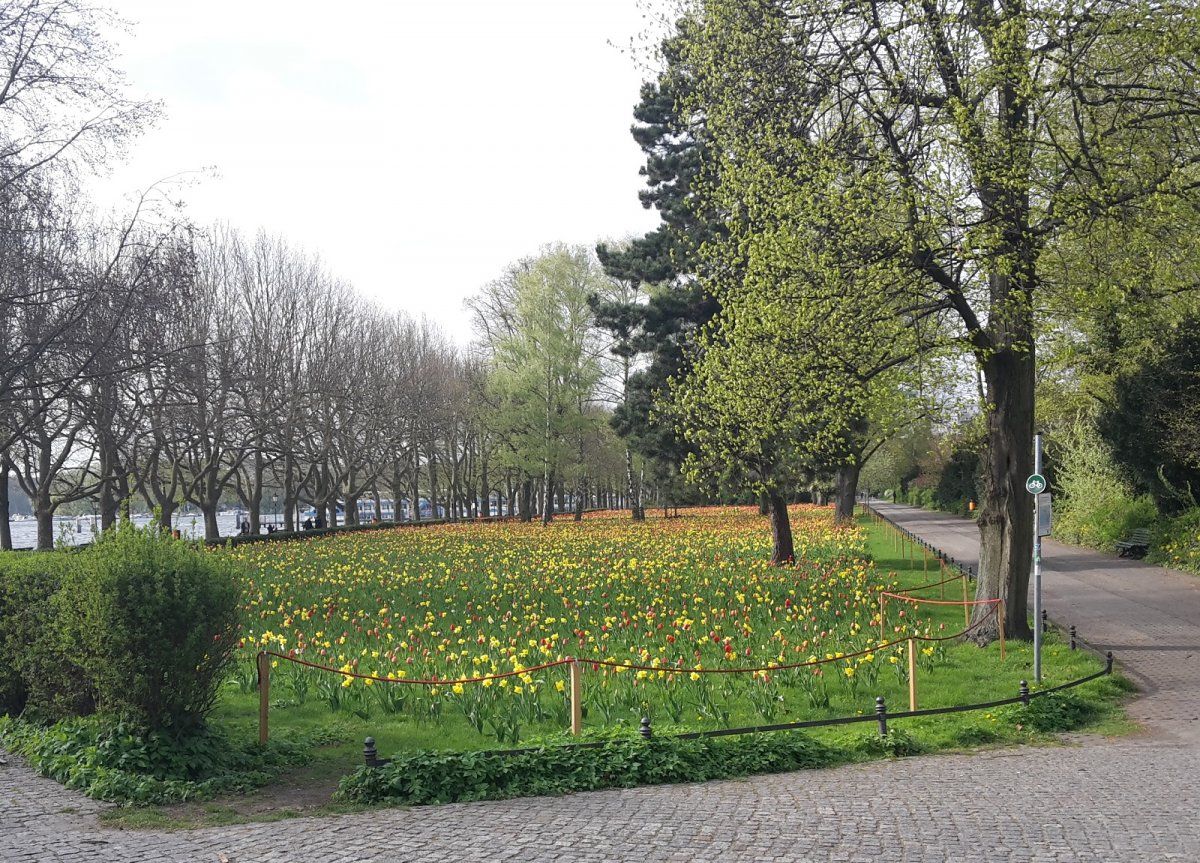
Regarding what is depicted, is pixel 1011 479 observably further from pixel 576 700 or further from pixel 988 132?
pixel 576 700

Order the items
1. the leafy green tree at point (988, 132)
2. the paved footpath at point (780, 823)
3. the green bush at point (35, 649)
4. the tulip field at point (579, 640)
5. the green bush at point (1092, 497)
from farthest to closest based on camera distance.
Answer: the green bush at point (1092, 497)
the leafy green tree at point (988, 132)
the tulip field at point (579, 640)
the green bush at point (35, 649)
the paved footpath at point (780, 823)

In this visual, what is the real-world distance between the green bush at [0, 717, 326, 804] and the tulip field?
1.40 m

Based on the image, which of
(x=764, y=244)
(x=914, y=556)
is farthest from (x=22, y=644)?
(x=914, y=556)

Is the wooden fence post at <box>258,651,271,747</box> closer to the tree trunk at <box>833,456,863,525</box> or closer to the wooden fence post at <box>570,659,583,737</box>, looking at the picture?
the wooden fence post at <box>570,659,583,737</box>

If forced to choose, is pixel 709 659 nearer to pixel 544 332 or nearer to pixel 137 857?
pixel 137 857

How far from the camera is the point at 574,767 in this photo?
8125 millimetres

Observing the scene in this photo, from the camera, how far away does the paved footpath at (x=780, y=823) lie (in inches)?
241

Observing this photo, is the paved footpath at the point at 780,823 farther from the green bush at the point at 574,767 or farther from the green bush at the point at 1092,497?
the green bush at the point at 1092,497

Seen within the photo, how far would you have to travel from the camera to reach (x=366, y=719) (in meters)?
10.2

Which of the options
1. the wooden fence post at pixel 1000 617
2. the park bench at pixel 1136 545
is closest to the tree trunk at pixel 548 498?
the park bench at pixel 1136 545

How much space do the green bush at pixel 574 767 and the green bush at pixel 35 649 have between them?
10.2ft

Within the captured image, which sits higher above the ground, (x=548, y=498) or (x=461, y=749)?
(x=548, y=498)

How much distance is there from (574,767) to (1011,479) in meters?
8.88

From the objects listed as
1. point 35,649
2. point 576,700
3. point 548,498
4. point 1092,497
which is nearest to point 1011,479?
point 576,700
